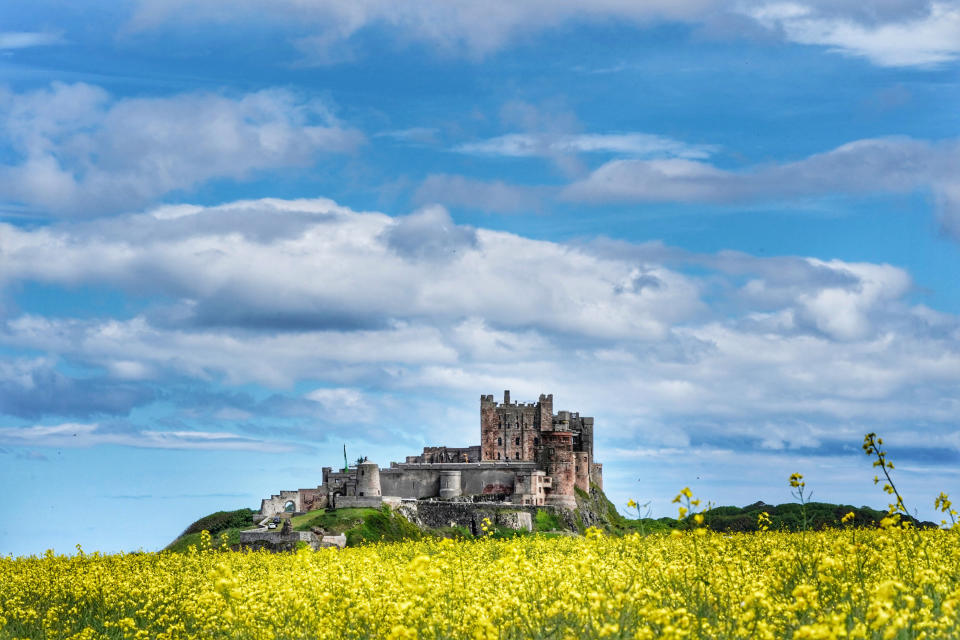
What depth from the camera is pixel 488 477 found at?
87.4 m

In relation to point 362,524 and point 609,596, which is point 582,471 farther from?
point 609,596

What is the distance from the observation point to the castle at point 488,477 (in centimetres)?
7719

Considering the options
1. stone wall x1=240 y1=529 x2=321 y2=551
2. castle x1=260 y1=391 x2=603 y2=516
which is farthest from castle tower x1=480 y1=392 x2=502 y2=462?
stone wall x1=240 y1=529 x2=321 y2=551

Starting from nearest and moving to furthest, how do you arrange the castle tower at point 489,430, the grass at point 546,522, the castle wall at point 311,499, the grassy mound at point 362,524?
the grassy mound at point 362,524, the grass at point 546,522, the castle wall at point 311,499, the castle tower at point 489,430

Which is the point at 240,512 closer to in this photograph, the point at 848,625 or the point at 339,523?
the point at 339,523

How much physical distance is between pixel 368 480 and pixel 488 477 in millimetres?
18030

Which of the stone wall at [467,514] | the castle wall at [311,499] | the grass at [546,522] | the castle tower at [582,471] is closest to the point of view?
the stone wall at [467,514]

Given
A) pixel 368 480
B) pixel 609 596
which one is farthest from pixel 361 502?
pixel 609 596

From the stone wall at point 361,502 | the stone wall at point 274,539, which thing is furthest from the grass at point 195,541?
the stone wall at point 361,502

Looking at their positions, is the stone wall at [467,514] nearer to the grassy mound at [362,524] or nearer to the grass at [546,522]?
the grass at [546,522]

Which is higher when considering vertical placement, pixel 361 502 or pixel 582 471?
pixel 582 471

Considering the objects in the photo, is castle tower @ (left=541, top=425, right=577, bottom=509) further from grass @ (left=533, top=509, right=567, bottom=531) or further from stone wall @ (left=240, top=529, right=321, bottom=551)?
stone wall @ (left=240, top=529, right=321, bottom=551)

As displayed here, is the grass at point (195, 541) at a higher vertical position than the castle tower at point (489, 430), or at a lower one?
lower

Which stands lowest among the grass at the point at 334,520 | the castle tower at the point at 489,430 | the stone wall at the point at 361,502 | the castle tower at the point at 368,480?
the grass at the point at 334,520
